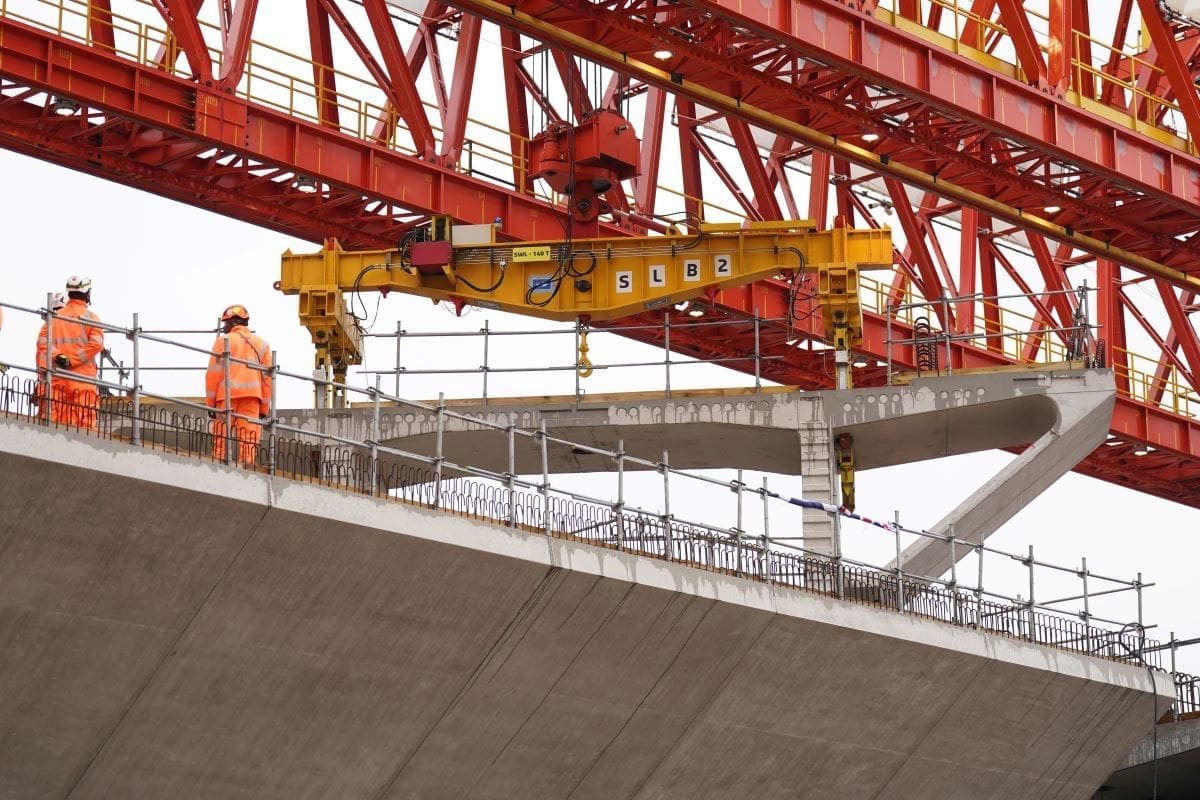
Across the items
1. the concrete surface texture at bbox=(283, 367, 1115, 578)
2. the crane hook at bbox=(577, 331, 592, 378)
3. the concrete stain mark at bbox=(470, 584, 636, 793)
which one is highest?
the crane hook at bbox=(577, 331, 592, 378)

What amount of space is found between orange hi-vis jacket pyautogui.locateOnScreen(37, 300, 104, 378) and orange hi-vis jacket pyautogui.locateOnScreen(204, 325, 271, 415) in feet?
3.74

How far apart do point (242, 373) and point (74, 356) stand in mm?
1630

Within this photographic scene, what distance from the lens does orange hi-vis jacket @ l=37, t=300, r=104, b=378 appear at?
68.8 ft

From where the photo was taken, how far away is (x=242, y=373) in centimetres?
2153

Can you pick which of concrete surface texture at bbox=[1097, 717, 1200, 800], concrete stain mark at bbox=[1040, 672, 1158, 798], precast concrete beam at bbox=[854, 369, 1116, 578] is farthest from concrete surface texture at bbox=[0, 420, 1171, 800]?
precast concrete beam at bbox=[854, 369, 1116, 578]

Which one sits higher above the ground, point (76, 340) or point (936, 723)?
point (76, 340)

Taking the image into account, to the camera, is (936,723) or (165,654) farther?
(936,723)

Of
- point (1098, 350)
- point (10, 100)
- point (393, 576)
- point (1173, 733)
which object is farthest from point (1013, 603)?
point (10, 100)

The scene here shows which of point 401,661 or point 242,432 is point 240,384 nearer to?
point 242,432

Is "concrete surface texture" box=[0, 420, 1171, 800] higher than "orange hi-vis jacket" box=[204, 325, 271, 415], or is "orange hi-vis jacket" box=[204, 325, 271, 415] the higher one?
"orange hi-vis jacket" box=[204, 325, 271, 415]

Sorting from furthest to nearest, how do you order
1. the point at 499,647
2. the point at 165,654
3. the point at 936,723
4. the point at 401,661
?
the point at 936,723 < the point at 499,647 < the point at 401,661 < the point at 165,654

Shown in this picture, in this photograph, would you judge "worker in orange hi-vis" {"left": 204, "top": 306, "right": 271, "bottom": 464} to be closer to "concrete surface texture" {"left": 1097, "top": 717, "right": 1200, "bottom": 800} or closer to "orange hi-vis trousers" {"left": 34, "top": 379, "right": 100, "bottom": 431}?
"orange hi-vis trousers" {"left": 34, "top": 379, "right": 100, "bottom": 431}

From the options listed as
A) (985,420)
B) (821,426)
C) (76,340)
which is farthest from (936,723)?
(76,340)

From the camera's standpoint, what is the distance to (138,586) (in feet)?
65.2
